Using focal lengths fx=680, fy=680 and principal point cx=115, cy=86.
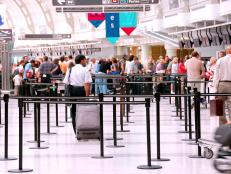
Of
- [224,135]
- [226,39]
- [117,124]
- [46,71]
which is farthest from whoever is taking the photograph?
[226,39]

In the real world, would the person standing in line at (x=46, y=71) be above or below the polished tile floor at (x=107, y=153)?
above

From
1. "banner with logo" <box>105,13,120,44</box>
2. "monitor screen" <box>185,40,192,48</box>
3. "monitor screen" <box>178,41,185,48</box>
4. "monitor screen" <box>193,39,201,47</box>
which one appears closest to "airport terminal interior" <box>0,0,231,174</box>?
"banner with logo" <box>105,13,120,44</box>

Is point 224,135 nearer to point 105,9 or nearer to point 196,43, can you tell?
point 105,9

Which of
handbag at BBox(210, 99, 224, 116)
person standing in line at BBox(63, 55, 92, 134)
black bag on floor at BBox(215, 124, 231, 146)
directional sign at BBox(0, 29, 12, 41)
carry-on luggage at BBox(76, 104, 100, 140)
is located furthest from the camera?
directional sign at BBox(0, 29, 12, 41)

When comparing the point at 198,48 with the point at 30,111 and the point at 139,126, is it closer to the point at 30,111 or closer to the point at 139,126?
the point at 30,111

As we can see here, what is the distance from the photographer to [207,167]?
382 inches

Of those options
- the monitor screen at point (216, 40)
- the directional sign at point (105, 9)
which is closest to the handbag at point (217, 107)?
the directional sign at point (105, 9)

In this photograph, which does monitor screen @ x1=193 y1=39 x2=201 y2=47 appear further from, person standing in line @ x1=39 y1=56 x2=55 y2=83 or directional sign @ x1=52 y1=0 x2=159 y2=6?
directional sign @ x1=52 y1=0 x2=159 y2=6

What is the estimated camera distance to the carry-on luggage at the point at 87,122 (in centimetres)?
1309

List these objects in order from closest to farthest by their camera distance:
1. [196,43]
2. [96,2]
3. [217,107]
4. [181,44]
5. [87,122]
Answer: [217,107], [87,122], [96,2], [196,43], [181,44]

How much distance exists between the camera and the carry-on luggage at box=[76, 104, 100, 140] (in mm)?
13094

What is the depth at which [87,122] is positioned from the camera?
42.9 ft

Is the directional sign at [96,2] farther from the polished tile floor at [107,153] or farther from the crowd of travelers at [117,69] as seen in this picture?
the polished tile floor at [107,153]

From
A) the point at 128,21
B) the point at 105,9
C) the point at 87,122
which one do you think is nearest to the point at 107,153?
the point at 87,122
